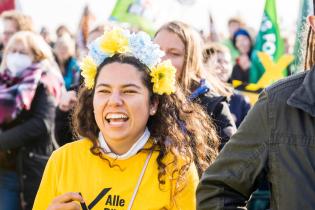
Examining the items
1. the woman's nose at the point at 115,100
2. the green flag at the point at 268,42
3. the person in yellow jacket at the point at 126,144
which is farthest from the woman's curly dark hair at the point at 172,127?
the green flag at the point at 268,42

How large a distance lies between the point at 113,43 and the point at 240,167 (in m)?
1.23

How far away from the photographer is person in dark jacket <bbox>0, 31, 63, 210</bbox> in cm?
549

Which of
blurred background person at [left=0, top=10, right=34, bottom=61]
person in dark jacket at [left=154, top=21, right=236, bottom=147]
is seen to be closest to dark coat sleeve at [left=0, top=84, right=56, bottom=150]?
person in dark jacket at [left=154, top=21, right=236, bottom=147]

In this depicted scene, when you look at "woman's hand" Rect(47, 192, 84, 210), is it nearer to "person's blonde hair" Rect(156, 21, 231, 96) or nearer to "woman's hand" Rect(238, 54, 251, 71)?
"person's blonde hair" Rect(156, 21, 231, 96)

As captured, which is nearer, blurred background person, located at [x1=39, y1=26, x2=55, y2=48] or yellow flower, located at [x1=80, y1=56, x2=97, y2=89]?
yellow flower, located at [x1=80, y1=56, x2=97, y2=89]

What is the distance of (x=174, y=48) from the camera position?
4543mm

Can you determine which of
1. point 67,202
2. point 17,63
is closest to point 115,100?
point 67,202

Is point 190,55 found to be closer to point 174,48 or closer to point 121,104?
point 174,48

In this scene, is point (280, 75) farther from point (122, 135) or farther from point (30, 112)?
point (122, 135)

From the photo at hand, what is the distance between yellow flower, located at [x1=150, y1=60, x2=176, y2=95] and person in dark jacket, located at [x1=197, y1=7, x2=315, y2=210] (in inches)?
38.4

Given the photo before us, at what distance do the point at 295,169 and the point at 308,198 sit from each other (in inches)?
4.0

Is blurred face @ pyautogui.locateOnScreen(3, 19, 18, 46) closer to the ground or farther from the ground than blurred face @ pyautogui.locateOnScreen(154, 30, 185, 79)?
closer to the ground

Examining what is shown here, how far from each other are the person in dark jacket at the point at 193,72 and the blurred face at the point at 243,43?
5.80 metres

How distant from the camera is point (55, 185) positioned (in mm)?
3320
